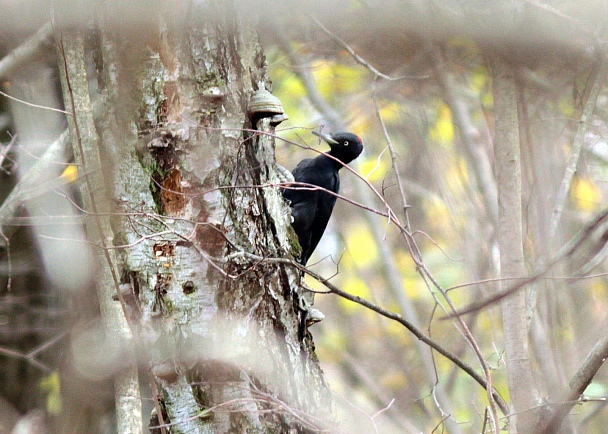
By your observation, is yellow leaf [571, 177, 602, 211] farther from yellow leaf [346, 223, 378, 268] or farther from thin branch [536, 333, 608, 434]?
yellow leaf [346, 223, 378, 268]

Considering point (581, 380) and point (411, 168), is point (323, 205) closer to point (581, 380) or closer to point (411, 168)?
point (411, 168)

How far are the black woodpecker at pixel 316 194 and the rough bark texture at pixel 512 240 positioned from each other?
65.2 inches

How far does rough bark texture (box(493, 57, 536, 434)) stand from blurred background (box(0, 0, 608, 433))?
81 millimetres

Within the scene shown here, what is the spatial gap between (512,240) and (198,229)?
109 cm

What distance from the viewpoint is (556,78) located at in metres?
3.30

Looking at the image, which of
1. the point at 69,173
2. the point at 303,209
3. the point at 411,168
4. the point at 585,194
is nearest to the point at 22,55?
the point at 69,173

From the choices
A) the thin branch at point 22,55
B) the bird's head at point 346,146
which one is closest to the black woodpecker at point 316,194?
the bird's head at point 346,146

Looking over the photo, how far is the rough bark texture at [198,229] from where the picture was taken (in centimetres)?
211

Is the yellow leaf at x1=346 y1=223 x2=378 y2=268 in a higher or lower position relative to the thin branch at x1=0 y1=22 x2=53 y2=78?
lower

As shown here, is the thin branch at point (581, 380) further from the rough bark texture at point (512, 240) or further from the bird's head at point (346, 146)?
the bird's head at point (346, 146)

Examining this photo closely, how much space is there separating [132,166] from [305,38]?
2796 millimetres

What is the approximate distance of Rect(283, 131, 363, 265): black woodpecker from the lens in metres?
4.36

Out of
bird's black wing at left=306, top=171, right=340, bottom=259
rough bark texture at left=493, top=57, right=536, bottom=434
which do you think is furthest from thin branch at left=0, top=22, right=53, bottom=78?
Answer: rough bark texture at left=493, top=57, right=536, bottom=434

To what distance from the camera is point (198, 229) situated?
216cm
